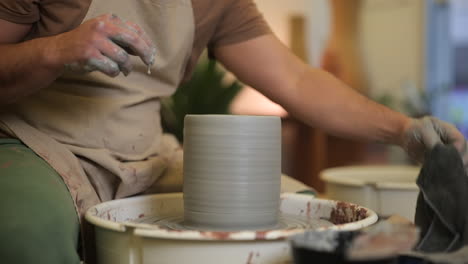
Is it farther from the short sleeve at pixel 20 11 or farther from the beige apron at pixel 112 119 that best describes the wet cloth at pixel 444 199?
the short sleeve at pixel 20 11

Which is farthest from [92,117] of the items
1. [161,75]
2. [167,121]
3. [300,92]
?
[167,121]

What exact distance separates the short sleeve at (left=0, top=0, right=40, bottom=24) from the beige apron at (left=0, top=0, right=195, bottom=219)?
0.10 metres

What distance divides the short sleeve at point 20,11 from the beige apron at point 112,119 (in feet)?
0.33

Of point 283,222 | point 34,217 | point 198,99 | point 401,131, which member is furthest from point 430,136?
point 198,99

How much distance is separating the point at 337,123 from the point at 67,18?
645mm

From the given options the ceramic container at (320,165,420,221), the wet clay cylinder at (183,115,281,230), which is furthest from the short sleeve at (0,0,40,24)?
the ceramic container at (320,165,420,221)

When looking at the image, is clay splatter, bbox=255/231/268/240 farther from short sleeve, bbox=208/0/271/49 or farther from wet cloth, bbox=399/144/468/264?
short sleeve, bbox=208/0/271/49

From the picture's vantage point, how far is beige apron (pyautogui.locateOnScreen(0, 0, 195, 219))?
41.6 inches

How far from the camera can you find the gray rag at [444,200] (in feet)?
2.64

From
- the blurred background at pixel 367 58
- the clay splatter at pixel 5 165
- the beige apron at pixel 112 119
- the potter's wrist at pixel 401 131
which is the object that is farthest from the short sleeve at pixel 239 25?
the blurred background at pixel 367 58

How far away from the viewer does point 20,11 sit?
1.01m

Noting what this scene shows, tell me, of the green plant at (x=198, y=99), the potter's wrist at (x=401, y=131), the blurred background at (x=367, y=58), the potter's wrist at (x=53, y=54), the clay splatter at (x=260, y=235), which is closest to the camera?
→ the clay splatter at (x=260, y=235)

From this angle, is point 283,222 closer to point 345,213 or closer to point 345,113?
point 345,213

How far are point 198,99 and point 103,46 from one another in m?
1.92
